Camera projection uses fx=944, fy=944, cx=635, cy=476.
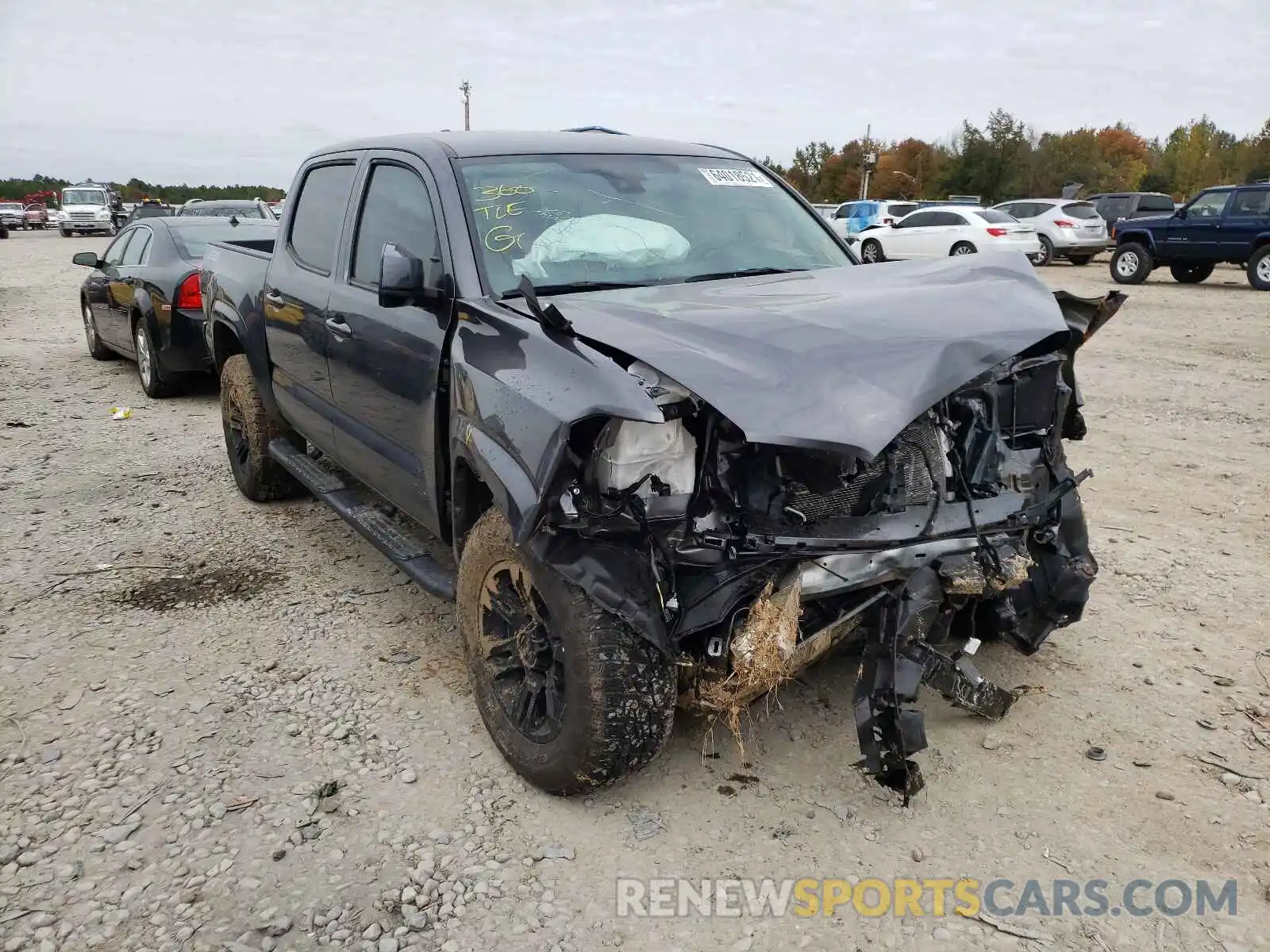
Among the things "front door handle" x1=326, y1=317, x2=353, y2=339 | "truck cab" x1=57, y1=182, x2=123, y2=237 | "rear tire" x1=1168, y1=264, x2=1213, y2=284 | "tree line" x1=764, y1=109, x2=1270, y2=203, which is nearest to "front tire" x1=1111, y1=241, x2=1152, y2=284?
"rear tire" x1=1168, y1=264, x2=1213, y2=284

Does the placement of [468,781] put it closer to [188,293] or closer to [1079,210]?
[188,293]

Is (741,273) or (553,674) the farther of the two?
(741,273)

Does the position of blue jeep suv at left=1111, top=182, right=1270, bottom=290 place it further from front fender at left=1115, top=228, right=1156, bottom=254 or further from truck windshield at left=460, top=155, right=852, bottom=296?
truck windshield at left=460, top=155, right=852, bottom=296

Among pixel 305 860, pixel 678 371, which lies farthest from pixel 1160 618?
pixel 305 860

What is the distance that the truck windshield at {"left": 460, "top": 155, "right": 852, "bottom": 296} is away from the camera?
11.1 feet

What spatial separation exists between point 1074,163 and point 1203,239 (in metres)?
34.9

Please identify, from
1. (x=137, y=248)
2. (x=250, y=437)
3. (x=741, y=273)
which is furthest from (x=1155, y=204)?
(x=250, y=437)

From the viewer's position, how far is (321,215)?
4.55 metres

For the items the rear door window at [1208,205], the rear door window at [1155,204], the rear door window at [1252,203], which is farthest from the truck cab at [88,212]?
the rear door window at [1252,203]

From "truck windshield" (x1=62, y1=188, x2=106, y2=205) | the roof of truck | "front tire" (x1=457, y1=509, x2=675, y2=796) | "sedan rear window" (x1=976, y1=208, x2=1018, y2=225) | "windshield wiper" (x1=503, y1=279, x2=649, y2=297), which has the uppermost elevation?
"truck windshield" (x1=62, y1=188, x2=106, y2=205)

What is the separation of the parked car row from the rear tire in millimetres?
18270

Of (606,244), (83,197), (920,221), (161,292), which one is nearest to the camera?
(606,244)

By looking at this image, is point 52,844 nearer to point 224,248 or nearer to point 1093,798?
point 1093,798

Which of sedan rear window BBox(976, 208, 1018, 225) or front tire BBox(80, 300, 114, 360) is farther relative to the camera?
sedan rear window BBox(976, 208, 1018, 225)
